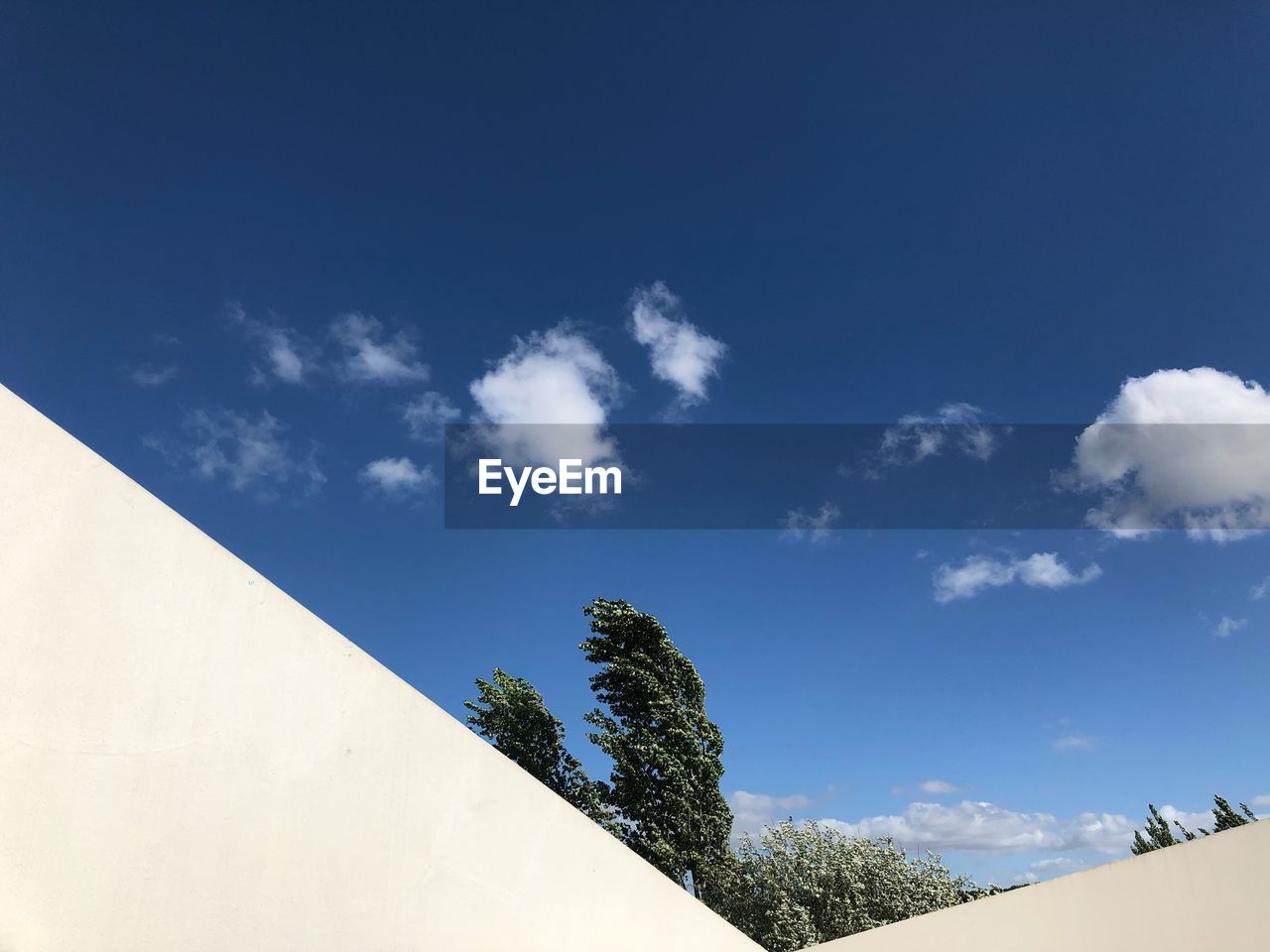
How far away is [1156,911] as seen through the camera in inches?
131

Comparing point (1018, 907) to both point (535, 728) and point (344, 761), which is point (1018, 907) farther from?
point (535, 728)

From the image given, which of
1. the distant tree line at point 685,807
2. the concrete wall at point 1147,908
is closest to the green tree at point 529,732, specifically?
the distant tree line at point 685,807

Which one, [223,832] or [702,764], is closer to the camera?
[223,832]

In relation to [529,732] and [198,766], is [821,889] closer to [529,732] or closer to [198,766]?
[529,732]

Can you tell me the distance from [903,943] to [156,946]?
3.17 meters

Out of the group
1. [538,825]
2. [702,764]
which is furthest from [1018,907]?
[702,764]

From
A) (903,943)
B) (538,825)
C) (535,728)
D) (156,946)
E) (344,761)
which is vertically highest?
(535,728)

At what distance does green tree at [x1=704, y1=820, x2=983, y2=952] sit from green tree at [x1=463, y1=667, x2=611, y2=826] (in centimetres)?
341

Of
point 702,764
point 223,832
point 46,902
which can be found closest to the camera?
point 46,902

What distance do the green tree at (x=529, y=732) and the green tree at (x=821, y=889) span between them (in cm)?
341

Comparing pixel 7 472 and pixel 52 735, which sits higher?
pixel 7 472

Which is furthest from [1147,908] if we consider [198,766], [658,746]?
[658,746]

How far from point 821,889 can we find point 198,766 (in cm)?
1566

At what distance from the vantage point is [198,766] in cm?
279
